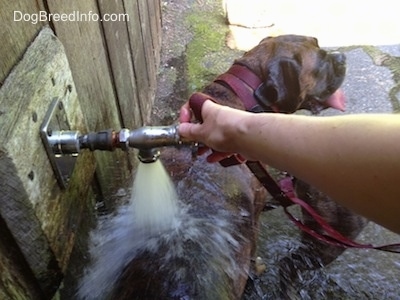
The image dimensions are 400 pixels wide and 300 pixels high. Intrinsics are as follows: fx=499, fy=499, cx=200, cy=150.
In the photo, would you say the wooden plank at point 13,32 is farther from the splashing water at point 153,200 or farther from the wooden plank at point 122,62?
the wooden plank at point 122,62

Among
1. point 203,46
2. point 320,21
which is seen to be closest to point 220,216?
point 203,46

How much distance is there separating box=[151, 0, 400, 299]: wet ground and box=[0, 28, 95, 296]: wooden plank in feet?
4.12

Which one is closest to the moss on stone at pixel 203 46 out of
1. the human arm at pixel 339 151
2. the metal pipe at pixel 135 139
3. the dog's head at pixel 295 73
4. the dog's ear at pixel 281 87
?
the dog's head at pixel 295 73

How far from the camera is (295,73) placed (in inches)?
96.1

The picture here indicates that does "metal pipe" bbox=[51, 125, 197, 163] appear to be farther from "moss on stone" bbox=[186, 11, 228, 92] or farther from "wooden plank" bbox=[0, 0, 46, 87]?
"moss on stone" bbox=[186, 11, 228, 92]

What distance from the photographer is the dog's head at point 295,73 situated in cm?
234

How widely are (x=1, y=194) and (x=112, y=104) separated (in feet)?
4.05

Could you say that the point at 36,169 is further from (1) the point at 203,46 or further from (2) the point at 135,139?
(1) the point at 203,46

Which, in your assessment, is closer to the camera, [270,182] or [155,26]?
[270,182]

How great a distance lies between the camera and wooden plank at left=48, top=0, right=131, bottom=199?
5.67 ft

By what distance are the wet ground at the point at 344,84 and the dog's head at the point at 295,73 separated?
686 millimetres

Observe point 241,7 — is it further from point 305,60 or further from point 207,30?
point 305,60

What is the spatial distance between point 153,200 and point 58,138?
47 cm

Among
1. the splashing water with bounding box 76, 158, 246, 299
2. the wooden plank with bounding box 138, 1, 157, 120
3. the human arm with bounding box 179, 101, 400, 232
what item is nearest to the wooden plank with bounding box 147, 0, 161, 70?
the wooden plank with bounding box 138, 1, 157, 120
